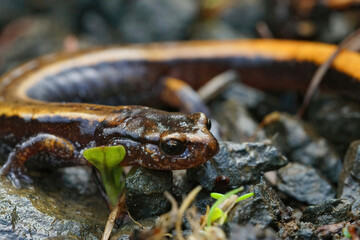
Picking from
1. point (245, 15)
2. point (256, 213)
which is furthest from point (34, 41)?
point (256, 213)

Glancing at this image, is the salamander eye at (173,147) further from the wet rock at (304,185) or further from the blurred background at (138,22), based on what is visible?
the blurred background at (138,22)

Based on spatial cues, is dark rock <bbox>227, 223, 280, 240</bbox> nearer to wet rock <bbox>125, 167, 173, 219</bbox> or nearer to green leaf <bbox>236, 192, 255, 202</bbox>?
green leaf <bbox>236, 192, 255, 202</bbox>

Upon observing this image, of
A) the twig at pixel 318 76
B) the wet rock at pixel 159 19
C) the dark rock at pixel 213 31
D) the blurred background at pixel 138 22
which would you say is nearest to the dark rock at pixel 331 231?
the twig at pixel 318 76

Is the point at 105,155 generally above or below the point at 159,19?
below

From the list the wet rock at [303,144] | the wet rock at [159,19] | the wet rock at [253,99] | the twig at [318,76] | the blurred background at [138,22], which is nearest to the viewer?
the wet rock at [303,144]

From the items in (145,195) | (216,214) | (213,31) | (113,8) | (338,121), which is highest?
(113,8)

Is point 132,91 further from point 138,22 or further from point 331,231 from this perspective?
point 331,231
